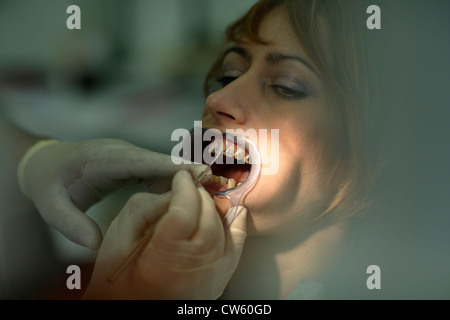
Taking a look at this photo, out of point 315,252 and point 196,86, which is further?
point 196,86

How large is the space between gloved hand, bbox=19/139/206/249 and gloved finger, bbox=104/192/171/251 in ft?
0.35

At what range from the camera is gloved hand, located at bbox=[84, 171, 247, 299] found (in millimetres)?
674

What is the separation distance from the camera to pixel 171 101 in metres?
1.31

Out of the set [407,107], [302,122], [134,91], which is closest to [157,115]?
[134,91]

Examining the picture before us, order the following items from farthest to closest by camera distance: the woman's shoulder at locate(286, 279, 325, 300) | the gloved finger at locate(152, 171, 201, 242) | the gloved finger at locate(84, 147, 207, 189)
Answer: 1. the woman's shoulder at locate(286, 279, 325, 300)
2. the gloved finger at locate(84, 147, 207, 189)
3. the gloved finger at locate(152, 171, 201, 242)

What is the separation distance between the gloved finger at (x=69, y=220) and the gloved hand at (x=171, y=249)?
12 cm

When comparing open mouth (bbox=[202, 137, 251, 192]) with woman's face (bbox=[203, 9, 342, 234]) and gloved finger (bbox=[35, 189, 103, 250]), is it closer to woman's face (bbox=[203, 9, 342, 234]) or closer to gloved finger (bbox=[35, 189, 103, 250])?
woman's face (bbox=[203, 9, 342, 234])

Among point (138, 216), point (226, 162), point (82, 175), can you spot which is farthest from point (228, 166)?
point (82, 175)

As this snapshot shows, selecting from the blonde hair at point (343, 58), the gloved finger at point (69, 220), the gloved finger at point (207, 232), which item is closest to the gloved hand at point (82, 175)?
the gloved finger at point (69, 220)

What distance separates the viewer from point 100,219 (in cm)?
116

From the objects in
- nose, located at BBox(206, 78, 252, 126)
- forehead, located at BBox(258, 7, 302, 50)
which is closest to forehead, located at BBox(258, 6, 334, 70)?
forehead, located at BBox(258, 7, 302, 50)
